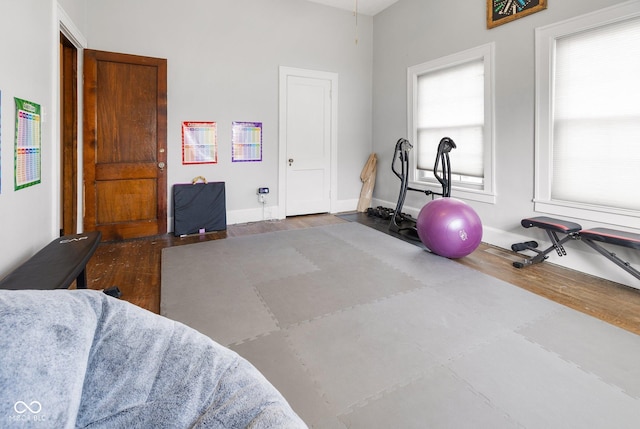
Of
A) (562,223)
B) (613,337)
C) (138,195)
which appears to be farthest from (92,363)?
(138,195)

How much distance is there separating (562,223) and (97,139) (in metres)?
5.29

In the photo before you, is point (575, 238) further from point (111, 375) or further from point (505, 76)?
point (111, 375)

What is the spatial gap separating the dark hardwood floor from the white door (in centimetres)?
172

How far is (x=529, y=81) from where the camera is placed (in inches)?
146

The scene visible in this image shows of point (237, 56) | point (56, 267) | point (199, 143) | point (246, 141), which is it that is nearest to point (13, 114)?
point (56, 267)

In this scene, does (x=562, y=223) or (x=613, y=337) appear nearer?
(x=613, y=337)

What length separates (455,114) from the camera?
477 cm

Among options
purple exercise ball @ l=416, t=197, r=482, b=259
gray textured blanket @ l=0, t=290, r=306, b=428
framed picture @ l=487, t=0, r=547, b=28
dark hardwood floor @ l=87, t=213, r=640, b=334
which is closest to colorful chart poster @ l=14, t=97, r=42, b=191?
dark hardwood floor @ l=87, t=213, r=640, b=334

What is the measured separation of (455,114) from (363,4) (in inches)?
101

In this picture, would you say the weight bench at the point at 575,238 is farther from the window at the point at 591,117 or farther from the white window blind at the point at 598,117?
the white window blind at the point at 598,117

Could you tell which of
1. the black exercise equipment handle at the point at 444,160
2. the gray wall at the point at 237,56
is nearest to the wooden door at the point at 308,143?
the gray wall at the point at 237,56

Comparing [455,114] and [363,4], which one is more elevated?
[363,4]

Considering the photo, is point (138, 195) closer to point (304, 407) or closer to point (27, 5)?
point (27, 5)

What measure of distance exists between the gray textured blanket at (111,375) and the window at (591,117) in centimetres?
372
